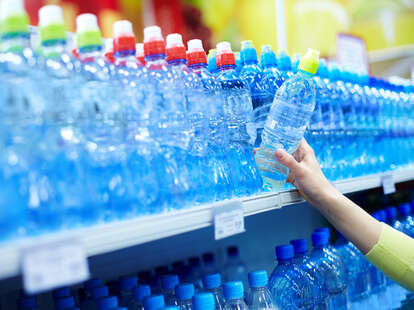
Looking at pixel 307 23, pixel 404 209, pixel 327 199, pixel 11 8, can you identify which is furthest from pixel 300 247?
pixel 307 23

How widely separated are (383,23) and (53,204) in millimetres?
4973

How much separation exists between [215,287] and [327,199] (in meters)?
0.46

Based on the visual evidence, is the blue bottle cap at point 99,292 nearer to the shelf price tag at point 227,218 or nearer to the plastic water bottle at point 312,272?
the shelf price tag at point 227,218

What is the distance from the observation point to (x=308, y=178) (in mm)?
1493

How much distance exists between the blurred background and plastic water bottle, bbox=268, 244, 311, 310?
2.87m

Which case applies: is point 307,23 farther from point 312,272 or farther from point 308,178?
point 308,178

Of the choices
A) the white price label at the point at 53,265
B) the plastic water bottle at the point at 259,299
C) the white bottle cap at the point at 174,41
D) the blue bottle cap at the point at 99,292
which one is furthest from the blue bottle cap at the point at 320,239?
the white price label at the point at 53,265

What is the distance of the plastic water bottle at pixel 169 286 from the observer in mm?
1489

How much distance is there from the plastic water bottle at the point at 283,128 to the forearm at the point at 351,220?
0.17m

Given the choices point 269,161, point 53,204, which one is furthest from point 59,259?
point 269,161

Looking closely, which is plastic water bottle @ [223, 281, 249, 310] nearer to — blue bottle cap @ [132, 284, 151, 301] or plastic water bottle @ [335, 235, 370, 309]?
blue bottle cap @ [132, 284, 151, 301]

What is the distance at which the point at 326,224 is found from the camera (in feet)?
9.10

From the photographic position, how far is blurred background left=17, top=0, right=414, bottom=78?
14.4ft

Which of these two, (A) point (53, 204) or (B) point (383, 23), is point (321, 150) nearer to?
(A) point (53, 204)
